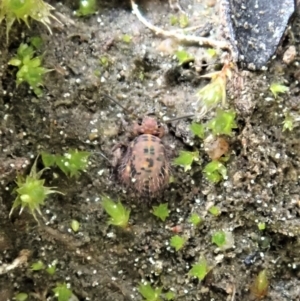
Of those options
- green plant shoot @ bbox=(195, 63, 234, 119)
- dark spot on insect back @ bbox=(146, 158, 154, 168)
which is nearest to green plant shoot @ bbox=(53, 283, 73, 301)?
dark spot on insect back @ bbox=(146, 158, 154, 168)

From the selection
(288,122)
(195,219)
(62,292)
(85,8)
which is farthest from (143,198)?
(85,8)

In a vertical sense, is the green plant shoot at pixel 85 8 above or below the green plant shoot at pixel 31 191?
above

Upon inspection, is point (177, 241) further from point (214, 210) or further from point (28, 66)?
point (28, 66)

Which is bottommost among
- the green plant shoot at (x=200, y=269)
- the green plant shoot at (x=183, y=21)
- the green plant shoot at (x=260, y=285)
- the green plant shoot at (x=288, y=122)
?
the green plant shoot at (x=260, y=285)

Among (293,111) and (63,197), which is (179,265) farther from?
(293,111)

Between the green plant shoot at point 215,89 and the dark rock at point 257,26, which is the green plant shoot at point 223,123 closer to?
the green plant shoot at point 215,89

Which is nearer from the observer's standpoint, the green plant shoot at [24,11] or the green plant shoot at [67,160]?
the green plant shoot at [24,11]

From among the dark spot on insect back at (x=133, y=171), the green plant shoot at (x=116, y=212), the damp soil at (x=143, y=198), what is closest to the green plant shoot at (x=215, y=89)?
the damp soil at (x=143, y=198)
